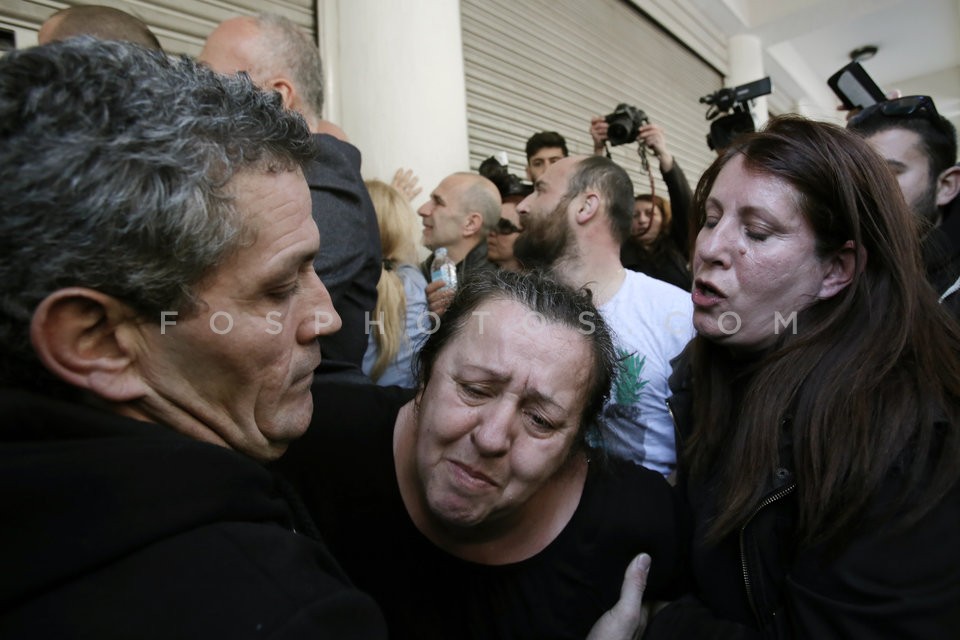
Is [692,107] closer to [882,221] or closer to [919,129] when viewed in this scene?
[919,129]

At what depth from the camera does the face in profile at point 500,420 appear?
1.37 m

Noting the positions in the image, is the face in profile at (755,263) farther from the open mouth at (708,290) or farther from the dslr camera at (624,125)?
the dslr camera at (624,125)

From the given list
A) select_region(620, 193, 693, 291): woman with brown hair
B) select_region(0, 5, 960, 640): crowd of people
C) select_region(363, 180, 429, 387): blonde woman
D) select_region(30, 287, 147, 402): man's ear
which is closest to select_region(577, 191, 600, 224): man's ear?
select_region(0, 5, 960, 640): crowd of people

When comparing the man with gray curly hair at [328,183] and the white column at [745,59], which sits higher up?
the white column at [745,59]

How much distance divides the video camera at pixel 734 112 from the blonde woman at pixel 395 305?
5.34 ft

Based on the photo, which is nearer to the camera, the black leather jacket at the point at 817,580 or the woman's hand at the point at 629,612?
the black leather jacket at the point at 817,580

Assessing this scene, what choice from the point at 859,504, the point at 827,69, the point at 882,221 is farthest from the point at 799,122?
the point at 827,69

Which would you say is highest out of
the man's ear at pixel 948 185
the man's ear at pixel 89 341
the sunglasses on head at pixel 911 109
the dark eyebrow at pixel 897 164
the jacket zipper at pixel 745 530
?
the sunglasses on head at pixel 911 109

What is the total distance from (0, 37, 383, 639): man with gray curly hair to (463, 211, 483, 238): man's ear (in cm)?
247

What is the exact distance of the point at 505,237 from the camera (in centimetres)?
374

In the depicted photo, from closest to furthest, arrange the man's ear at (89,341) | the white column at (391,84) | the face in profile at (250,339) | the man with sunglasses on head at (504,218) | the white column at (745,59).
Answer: the man's ear at (89,341), the face in profile at (250,339), the white column at (391,84), the man with sunglasses on head at (504,218), the white column at (745,59)

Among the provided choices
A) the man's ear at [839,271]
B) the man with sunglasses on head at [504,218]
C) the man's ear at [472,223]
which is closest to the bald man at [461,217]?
the man's ear at [472,223]

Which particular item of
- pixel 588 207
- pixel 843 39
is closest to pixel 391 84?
pixel 588 207

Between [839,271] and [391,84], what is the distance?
2.75 meters
